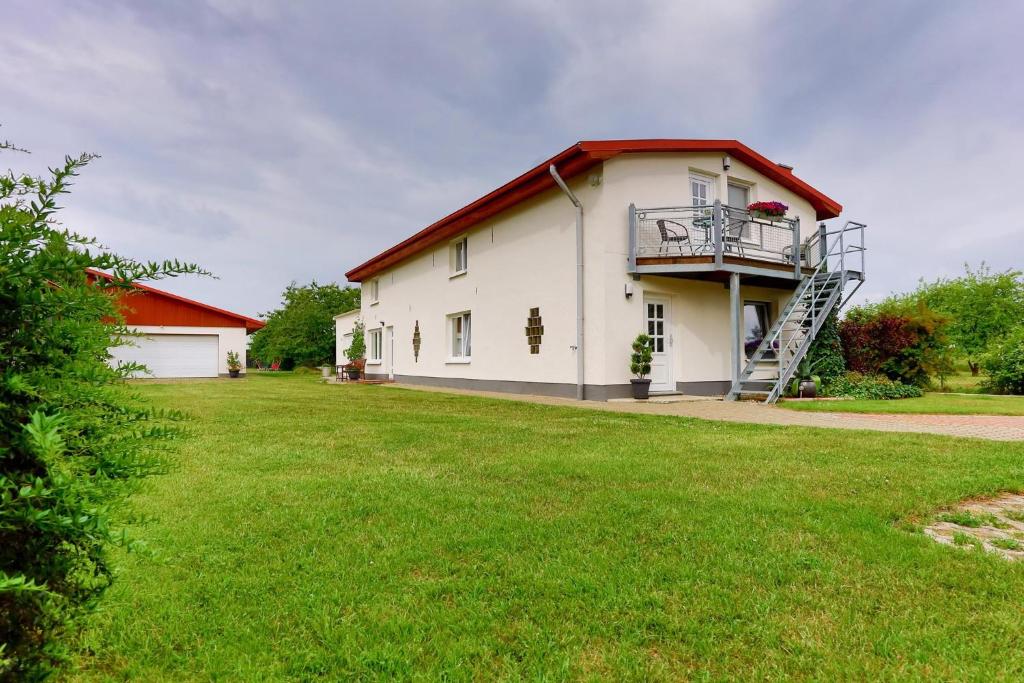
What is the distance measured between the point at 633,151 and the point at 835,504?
9.47m

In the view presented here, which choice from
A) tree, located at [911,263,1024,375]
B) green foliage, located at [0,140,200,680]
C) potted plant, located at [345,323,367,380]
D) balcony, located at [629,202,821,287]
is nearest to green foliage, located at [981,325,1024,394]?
balcony, located at [629,202,821,287]

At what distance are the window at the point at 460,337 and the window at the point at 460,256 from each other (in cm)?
138

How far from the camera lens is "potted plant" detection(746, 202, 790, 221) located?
12.2 meters

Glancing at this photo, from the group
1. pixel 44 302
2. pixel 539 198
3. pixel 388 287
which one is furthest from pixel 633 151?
pixel 388 287

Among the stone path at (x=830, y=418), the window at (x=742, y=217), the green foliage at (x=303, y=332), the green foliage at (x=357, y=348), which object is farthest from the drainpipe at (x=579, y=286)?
the green foliage at (x=303, y=332)

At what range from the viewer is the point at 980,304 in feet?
112

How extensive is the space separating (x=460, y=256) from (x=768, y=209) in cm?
860

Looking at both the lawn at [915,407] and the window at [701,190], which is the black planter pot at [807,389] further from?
the window at [701,190]

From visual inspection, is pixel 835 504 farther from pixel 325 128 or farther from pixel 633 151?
pixel 325 128

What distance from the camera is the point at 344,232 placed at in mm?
22516

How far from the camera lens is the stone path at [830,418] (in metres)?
6.95

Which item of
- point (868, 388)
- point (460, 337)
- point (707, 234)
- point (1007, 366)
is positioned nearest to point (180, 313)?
point (460, 337)

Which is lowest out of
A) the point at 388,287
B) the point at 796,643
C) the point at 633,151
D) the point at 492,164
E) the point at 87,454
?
the point at 796,643

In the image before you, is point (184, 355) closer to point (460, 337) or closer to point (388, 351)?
point (388, 351)
